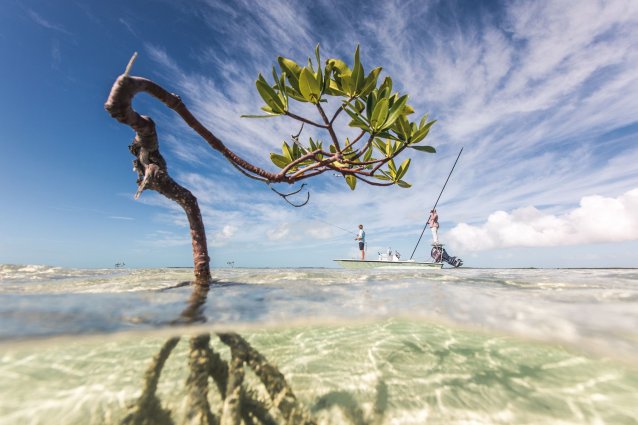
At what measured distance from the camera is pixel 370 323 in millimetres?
4168

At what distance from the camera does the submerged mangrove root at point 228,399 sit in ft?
6.77

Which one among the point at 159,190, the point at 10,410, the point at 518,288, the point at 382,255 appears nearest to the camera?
the point at 10,410

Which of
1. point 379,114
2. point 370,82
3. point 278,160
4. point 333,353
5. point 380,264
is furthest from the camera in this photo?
point 380,264

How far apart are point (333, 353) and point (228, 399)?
1.45 m

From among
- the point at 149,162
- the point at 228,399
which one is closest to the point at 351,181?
the point at 149,162

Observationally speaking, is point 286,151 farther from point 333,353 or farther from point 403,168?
point 333,353

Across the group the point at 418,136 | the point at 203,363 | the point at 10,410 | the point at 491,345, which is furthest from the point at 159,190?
the point at 491,345

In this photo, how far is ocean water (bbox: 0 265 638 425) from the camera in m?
2.26

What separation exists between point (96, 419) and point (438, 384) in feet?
9.88

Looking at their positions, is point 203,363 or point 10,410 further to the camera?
point 203,363

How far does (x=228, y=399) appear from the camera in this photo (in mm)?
2158

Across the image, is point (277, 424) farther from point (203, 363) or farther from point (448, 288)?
point (448, 288)

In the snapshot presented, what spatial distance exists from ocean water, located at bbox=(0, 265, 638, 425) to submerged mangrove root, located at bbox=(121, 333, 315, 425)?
22 millimetres

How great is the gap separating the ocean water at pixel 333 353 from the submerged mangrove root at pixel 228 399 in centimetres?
2
